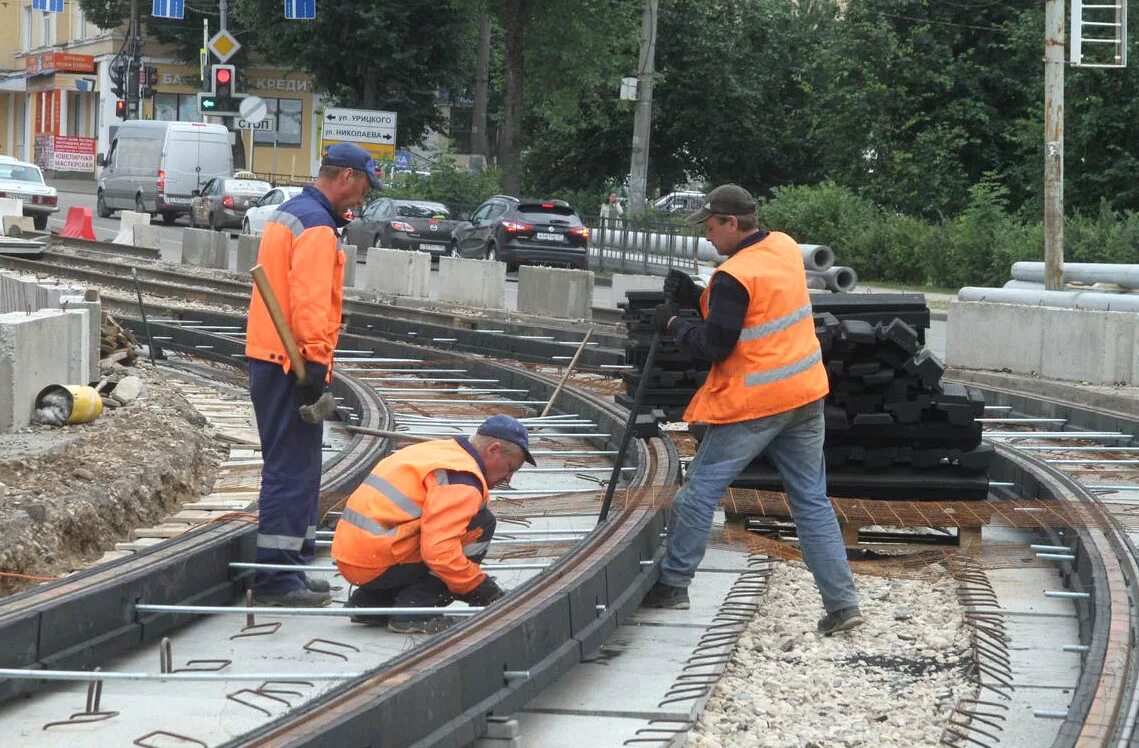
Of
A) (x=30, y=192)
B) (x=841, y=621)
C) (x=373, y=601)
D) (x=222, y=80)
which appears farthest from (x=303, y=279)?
(x=222, y=80)

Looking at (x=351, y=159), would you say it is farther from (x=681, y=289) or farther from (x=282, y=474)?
(x=681, y=289)

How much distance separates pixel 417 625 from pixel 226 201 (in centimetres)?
3309

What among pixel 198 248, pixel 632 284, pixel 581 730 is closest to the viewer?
pixel 581 730

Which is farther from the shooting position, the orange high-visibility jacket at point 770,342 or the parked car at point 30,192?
the parked car at point 30,192

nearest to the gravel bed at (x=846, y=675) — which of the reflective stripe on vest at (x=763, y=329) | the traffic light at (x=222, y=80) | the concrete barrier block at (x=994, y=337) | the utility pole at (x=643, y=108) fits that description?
the reflective stripe on vest at (x=763, y=329)

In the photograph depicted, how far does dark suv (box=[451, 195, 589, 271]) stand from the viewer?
105 ft

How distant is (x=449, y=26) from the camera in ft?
171

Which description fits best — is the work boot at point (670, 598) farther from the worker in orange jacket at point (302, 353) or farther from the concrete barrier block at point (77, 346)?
the concrete barrier block at point (77, 346)

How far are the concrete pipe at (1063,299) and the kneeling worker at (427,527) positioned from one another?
12632 mm

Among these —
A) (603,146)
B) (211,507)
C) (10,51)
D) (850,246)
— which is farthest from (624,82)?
(10,51)

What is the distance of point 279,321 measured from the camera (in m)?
6.31

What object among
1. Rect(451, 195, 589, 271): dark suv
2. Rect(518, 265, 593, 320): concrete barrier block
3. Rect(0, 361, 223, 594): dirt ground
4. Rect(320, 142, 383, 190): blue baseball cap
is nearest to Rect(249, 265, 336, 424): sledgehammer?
Rect(320, 142, 383, 190): blue baseball cap

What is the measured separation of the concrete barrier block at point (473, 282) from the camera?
2400 centimetres

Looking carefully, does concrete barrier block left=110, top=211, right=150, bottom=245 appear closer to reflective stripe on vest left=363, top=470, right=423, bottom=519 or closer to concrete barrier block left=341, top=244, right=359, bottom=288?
concrete barrier block left=341, top=244, right=359, bottom=288
